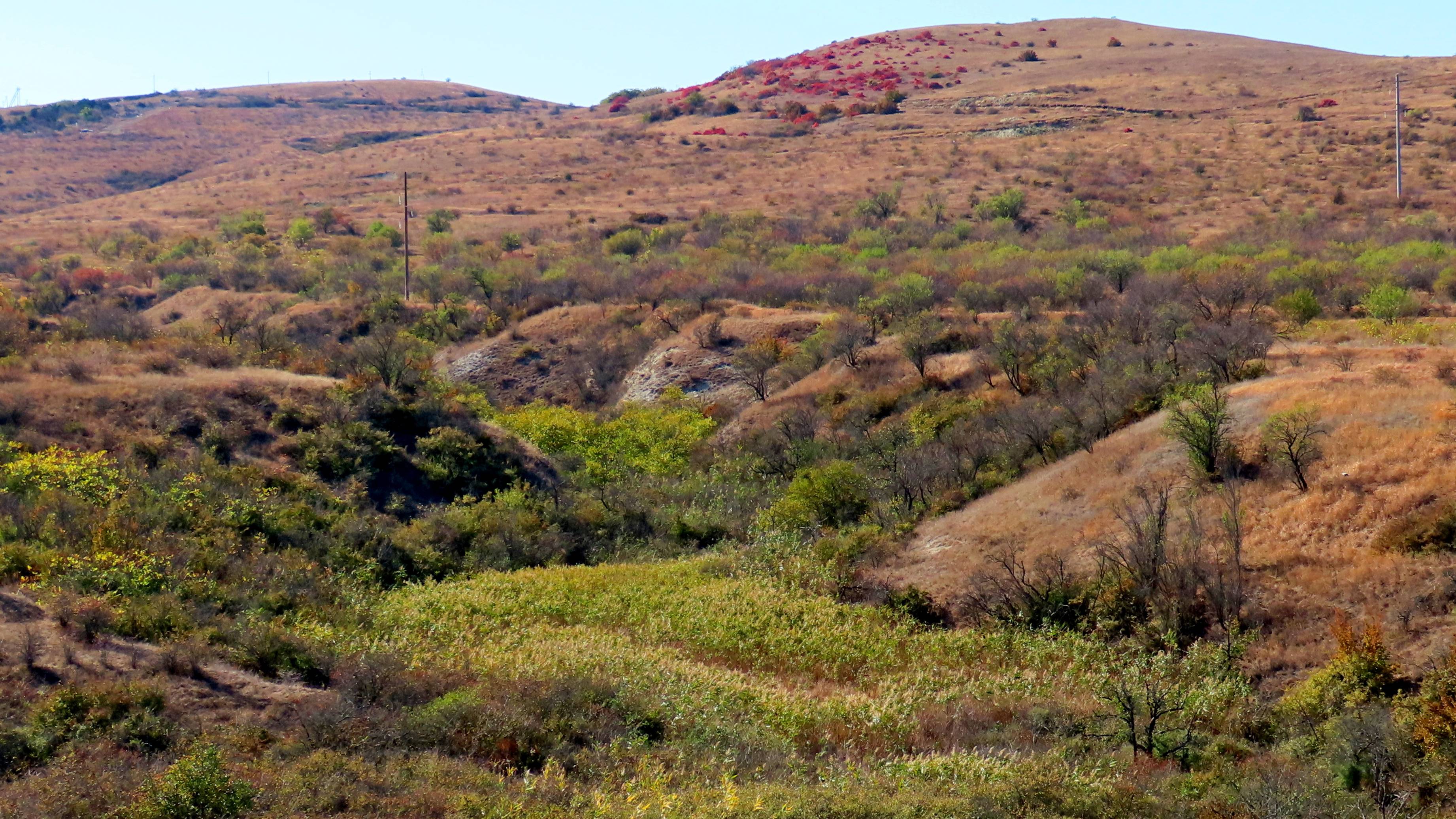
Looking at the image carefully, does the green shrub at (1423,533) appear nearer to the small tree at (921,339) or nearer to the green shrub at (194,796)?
the green shrub at (194,796)

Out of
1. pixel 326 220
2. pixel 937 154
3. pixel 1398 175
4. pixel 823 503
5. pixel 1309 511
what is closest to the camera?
pixel 1309 511

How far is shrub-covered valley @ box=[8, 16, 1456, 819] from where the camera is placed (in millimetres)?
11867

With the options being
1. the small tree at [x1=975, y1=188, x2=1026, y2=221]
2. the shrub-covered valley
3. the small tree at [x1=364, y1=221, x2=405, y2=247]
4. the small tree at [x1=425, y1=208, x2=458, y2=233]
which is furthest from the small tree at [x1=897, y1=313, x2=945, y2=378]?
the small tree at [x1=425, y1=208, x2=458, y2=233]

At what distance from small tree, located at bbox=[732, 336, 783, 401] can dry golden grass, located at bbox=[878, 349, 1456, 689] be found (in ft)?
48.6

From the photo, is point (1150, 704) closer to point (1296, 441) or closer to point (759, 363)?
point (1296, 441)

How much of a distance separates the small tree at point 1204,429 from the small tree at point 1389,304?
1210 cm

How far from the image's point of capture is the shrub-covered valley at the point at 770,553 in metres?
11.9

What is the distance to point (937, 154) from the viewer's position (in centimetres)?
7031

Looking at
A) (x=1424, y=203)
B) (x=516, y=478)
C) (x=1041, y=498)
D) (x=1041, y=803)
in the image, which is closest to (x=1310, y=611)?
(x=1041, y=498)

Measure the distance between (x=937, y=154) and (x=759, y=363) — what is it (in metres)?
37.5

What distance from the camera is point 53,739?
461 inches

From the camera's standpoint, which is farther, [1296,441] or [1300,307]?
[1300,307]

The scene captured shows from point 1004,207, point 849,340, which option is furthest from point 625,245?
point 849,340

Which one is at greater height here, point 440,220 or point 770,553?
point 440,220
